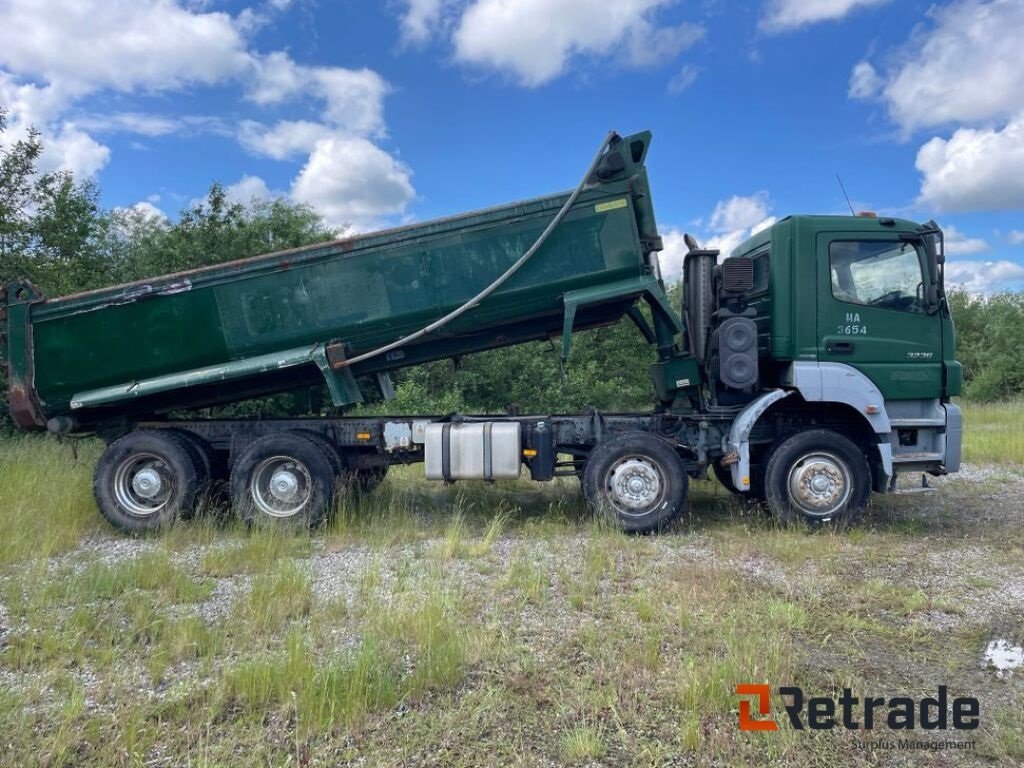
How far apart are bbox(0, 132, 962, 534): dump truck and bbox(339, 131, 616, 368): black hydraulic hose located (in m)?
0.02

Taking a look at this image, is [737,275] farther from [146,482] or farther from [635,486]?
[146,482]

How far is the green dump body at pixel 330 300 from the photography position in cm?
676

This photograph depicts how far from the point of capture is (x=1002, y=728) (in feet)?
10.5

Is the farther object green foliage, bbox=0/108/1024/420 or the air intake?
green foliage, bbox=0/108/1024/420

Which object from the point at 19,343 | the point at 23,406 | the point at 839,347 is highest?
the point at 19,343

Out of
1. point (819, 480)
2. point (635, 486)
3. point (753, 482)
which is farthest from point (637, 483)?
point (819, 480)

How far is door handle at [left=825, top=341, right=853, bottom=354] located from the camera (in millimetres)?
6816

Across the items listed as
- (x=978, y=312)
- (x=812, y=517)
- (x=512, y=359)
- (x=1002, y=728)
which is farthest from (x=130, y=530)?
(x=978, y=312)

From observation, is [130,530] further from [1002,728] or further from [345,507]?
[1002,728]

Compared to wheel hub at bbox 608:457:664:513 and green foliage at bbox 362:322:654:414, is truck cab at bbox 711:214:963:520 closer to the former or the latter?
wheel hub at bbox 608:457:664:513

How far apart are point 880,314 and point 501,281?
12.1 ft

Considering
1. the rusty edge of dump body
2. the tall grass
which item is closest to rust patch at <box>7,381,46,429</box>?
the rusty edge of dump body

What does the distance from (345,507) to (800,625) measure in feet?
15.3

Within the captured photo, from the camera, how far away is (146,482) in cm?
718
